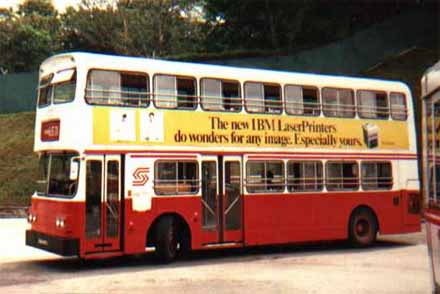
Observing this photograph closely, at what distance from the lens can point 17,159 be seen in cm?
3269

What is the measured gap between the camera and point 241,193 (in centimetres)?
1500

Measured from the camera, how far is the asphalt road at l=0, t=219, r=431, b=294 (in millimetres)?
10688

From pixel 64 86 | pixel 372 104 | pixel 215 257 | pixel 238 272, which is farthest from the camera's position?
pixel 372 104

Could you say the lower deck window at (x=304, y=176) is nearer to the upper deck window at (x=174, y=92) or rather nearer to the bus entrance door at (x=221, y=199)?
the bus entrance door at (x=221, y=199)

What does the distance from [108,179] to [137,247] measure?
154 centimetres

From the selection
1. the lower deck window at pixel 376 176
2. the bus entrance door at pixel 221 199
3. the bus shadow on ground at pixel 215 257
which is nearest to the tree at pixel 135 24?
the bus shadow on ground at pixel 215 257

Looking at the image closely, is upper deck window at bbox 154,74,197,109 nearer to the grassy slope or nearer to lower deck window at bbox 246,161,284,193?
lower deck window at bbox 246,161,284,193

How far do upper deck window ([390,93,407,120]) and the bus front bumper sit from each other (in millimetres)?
9478

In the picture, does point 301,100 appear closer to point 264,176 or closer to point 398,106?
point 264,176

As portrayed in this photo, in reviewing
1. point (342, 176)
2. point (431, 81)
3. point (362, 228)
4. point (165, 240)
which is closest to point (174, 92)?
point (165, 240)

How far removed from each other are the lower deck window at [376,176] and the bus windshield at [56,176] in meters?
7.81

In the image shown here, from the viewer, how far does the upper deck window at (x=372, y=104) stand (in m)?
17.1

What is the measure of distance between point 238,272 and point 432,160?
559cm

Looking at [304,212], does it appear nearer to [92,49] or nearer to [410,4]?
[410,4]
